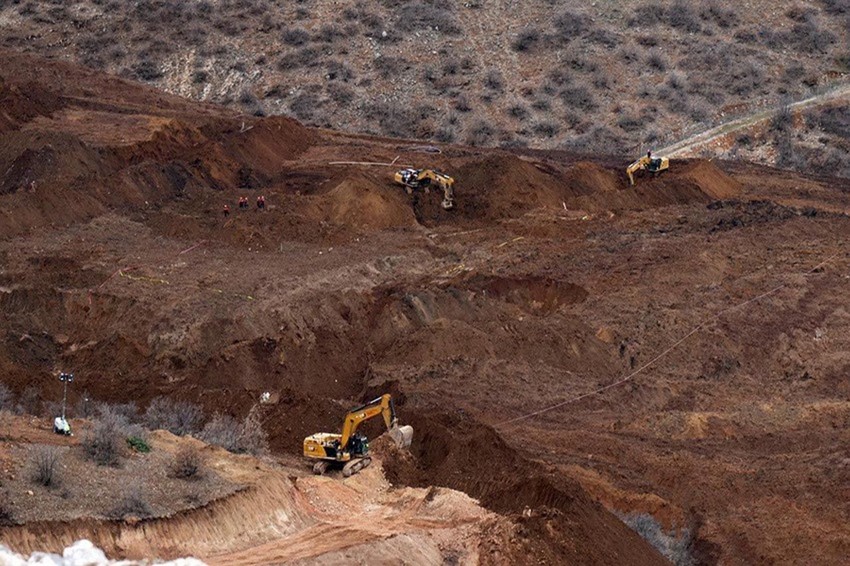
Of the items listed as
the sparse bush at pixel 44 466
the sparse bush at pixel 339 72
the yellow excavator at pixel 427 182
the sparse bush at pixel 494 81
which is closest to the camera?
the sparse bush at pixel 44 466

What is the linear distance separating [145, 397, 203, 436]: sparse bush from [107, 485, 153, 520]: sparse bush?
15.6 ft

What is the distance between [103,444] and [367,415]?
5421mm

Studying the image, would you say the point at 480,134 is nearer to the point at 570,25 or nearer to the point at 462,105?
the point at 462,105

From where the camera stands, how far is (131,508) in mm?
17594

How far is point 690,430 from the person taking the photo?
28.0 metres

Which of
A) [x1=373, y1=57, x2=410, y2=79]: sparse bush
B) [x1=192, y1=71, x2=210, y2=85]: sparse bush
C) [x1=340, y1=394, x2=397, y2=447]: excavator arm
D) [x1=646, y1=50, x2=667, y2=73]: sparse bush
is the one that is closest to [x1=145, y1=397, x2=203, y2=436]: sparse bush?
[x1=340, y1=394, x2=397, y2=447]: excavator arm

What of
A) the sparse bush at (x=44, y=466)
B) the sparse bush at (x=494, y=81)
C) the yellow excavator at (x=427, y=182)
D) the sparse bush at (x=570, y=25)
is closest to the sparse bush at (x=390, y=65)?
the sparse bush at (x=494, y=81)

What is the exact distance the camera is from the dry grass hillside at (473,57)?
55.4 metres

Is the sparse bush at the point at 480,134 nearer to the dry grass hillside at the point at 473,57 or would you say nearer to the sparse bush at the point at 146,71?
the dry grass hillside at the point at 473,57

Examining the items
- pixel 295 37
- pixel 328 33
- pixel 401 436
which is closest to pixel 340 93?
pixel 328 33

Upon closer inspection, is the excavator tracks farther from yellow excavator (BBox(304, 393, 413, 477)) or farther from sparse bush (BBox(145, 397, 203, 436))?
sparse bush (BBox(145, 397, 203, 436))

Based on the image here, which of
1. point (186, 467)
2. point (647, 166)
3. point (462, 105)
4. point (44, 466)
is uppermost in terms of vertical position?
point (44, 466)

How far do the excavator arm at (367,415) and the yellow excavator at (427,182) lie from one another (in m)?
17.1

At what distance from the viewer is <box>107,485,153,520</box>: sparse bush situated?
17.4 meters
